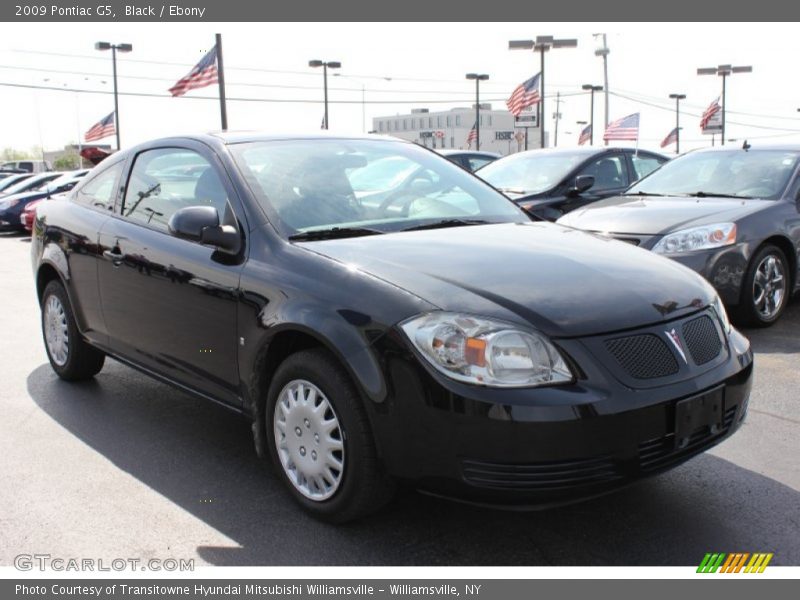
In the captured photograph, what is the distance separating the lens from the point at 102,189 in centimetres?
498

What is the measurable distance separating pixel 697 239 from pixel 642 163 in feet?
15.3

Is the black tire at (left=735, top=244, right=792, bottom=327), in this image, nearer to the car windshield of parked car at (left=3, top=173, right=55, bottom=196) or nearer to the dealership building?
Result: the car windshield of parked car at (left=3, top=173, right=55, bottom=196)

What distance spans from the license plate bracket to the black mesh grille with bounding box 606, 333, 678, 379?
133mm

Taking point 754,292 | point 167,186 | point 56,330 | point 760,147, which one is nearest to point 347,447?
point 167,186

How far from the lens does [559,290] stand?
3.00 metres

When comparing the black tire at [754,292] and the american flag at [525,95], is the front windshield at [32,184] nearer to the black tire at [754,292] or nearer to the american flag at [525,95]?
the american flag at [525,95]

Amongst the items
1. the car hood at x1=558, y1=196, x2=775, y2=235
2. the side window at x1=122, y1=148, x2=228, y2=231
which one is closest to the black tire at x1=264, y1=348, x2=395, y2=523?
the side window at x1=122, y1=148, x2=228, y2=231

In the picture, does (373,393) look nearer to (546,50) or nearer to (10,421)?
(10,421)

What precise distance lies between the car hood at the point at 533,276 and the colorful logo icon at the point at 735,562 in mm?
881

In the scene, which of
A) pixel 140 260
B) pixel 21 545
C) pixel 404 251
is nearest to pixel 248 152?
pixel 140 260

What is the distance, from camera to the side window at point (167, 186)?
395 centimetres

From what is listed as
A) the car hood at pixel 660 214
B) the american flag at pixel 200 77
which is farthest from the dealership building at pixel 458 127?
the car hood at pixel 660 214

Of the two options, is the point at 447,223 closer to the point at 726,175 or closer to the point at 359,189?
the point at 359,189

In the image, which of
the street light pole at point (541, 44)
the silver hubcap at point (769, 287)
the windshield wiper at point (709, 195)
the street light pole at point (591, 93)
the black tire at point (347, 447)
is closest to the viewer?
the black tire at point (347, 447)
